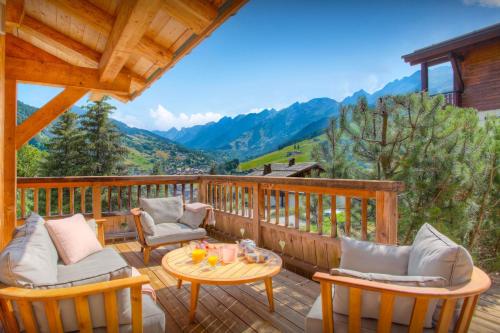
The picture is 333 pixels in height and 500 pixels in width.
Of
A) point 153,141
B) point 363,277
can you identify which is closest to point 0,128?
point 363,277

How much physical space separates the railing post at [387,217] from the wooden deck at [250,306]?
833 mm

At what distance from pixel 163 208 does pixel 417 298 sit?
3.71 metres

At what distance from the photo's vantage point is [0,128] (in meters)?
2.72

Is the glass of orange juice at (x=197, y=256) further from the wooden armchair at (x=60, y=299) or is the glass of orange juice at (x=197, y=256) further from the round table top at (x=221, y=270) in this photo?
the wooden armchair at (x=60, y=299)

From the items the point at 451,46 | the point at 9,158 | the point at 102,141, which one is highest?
the point at 451,46

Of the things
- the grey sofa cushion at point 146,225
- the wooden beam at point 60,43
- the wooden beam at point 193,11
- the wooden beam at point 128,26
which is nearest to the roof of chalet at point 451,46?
the wooden beam at point 193,11

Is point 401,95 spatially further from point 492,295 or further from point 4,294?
point 4,294

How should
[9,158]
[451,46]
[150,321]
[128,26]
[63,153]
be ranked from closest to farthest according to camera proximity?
[150,321] < [128,26] < [9,158] < [451,46] < [63,153]

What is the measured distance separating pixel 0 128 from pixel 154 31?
5.66ft

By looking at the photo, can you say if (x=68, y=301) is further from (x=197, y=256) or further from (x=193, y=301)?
(x=197, y=256)

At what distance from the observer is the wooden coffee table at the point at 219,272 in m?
2.29

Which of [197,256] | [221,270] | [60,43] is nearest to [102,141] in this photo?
[60,43]

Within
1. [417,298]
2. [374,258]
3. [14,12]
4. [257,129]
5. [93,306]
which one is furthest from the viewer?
[257,129]

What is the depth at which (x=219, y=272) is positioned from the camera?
243cm
